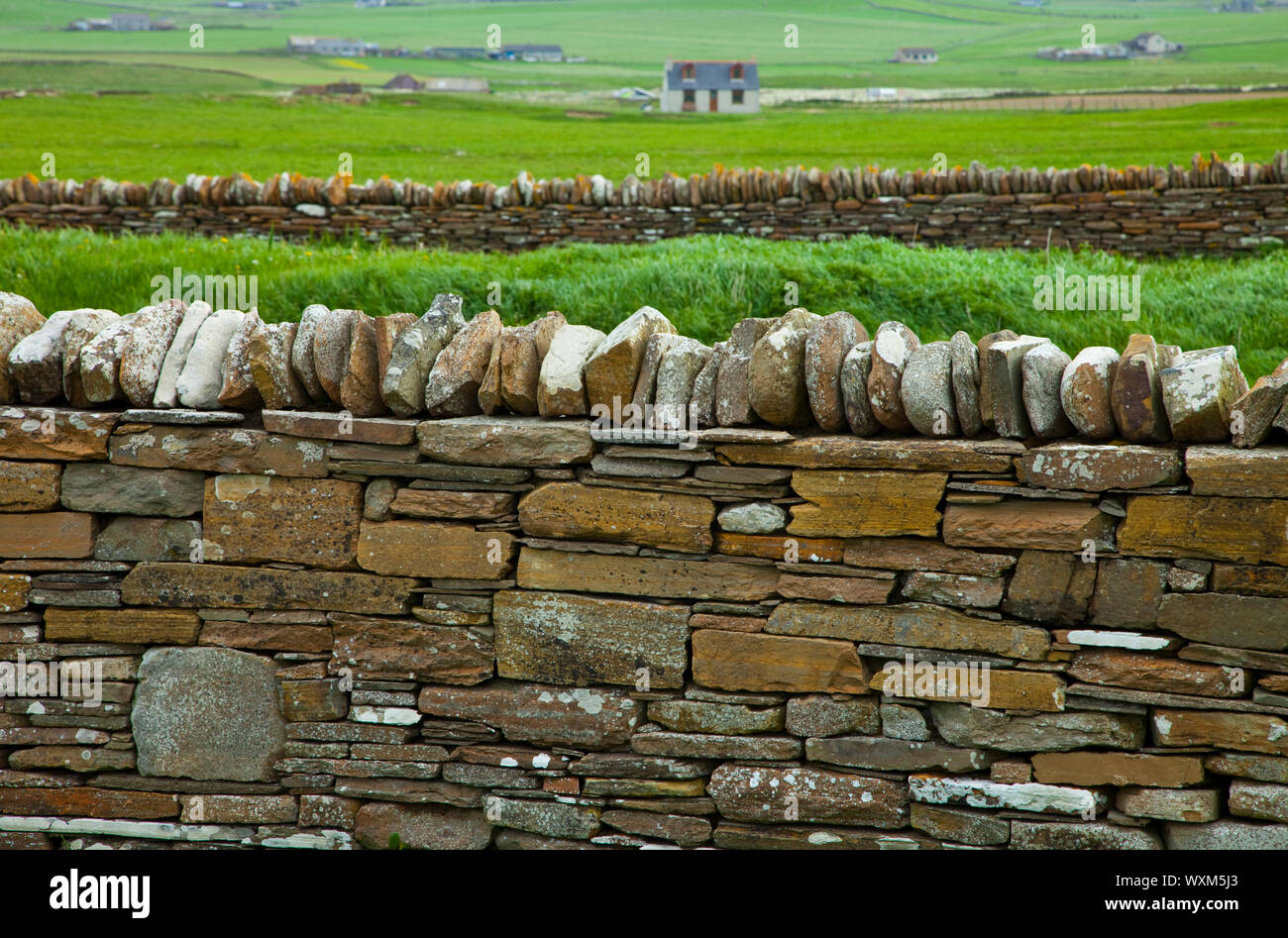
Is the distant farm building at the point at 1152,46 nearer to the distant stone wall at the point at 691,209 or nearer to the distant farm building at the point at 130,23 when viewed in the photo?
Answer: the distant farm building at the point at 130,23

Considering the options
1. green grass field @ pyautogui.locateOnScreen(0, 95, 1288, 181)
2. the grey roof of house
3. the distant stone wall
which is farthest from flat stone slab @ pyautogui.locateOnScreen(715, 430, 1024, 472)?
the grey roof of house

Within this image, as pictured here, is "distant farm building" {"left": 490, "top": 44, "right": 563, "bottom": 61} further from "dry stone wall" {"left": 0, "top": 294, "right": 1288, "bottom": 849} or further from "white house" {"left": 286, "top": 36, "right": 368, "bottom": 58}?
"dry stone wall" {"left": 0, "top": 294, "right": 1288, "bottom": 849}

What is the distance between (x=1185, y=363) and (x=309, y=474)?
2998 mm

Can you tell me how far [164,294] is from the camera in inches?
280

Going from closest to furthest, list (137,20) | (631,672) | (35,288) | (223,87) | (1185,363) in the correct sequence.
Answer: (1185,363) < (631,672) < (35,288) < (223,87) < (137,20)

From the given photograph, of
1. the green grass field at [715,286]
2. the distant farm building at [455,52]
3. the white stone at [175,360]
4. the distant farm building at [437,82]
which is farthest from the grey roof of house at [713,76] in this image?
the white stone at [175,360]

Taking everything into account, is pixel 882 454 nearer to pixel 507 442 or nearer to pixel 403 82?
pixel 507 442

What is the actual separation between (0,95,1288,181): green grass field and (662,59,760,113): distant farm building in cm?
2873

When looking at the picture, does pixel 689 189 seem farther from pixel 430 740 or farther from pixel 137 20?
pixel 137 20

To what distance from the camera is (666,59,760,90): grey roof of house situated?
71875mm

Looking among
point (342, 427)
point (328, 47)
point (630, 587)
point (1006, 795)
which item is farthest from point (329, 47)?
point (1006, 795)

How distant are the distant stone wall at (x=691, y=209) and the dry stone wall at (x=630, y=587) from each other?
831cm

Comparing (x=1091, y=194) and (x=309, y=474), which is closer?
(x=309, y=474)

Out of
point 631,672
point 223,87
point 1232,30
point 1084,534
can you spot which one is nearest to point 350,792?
point 631,672
